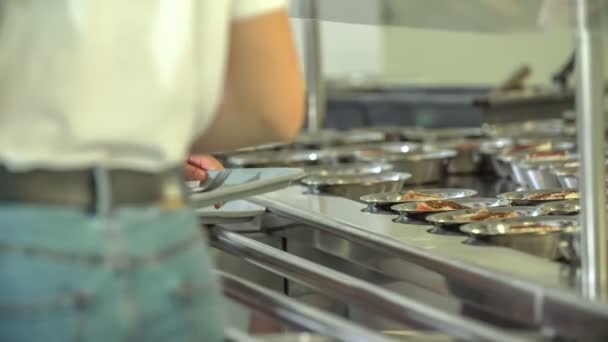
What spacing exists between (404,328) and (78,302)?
472mm

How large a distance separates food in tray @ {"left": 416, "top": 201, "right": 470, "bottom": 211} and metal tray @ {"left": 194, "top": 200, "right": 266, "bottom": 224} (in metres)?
0.40

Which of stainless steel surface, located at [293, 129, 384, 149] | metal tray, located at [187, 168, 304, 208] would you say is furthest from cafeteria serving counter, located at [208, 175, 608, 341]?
stainless steel surface, located at [293, 129, 384, 149]

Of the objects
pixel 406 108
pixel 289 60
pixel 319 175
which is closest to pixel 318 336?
pixel 289 60

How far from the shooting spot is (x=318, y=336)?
49.6 inches

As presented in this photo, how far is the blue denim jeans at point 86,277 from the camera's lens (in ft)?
3.19

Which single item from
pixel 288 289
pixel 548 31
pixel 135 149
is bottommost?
pixel 288 289

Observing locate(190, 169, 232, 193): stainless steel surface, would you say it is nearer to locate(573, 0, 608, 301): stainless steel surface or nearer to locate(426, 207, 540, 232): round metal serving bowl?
locate(426, 207, 540, 232): round metal serving bowl

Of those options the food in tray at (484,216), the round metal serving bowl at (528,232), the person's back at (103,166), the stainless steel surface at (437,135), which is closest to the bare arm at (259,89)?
the person's back at (103,166)

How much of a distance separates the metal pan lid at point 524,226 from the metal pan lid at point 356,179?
2.16ft

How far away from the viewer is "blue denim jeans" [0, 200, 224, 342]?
0.97 m

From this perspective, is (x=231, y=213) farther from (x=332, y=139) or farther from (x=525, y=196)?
(x=332, y=139)

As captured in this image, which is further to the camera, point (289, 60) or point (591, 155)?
point (591, 155)

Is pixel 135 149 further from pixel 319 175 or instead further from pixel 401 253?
pixel 319 175

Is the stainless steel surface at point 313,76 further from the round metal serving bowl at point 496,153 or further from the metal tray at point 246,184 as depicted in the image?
the metal tray at point 246,184
